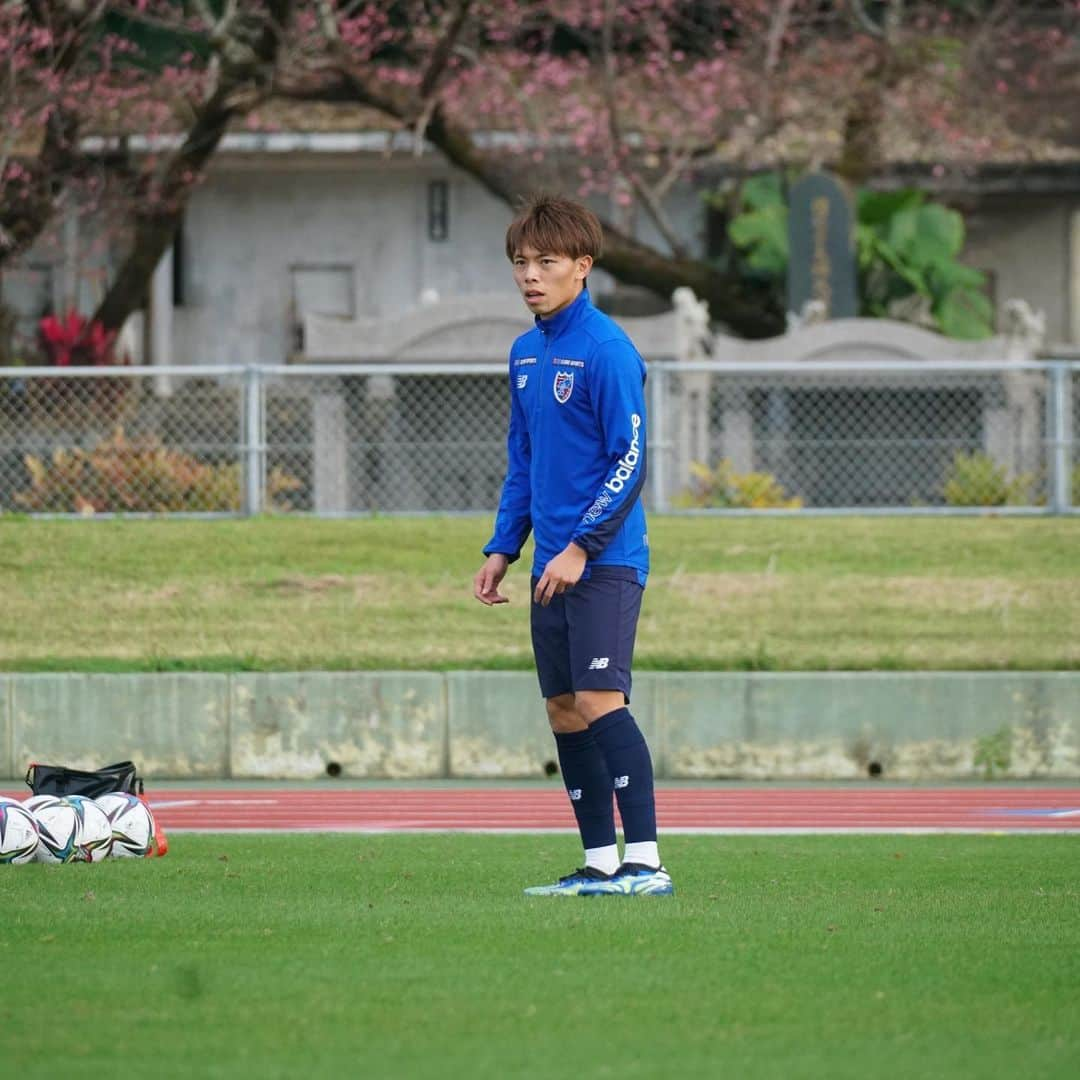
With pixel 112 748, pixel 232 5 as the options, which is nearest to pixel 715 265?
pixel 232 5

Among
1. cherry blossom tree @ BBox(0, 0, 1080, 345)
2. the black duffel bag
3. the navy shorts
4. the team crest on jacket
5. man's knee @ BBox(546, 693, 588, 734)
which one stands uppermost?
cherry blossom tree @ BBox(0, 0, 1080, 345)

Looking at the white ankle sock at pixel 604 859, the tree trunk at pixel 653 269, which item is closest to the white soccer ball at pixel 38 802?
the white ankle sock at pixel 604 859

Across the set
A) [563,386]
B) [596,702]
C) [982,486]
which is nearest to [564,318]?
[563,386]

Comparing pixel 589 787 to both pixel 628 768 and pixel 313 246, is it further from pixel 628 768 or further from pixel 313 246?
pixel 313 246

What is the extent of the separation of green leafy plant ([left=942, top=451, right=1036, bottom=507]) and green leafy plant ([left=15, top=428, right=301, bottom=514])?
542 centimetres

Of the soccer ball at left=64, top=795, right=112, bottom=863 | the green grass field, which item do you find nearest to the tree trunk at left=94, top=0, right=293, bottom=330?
the green grass field

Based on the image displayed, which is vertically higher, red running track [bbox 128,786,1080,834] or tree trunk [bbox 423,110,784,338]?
tree trunk [bbox 423,110,784,338]

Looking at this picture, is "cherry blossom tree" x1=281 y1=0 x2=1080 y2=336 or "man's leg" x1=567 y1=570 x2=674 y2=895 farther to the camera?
"cherry blossom tree" x1=281 y1=0 x2=1080 y2=336

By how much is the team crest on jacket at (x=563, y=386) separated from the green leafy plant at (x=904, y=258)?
20574 mm

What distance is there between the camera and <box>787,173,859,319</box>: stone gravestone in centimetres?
2539

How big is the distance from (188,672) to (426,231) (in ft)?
59.0

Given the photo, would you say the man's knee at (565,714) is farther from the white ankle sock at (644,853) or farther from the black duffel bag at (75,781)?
the black duffel bag at (75,781)

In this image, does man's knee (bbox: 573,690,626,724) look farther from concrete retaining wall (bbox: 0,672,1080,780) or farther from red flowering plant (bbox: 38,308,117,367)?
red flowering plant (bbox: 38,308,117,367)

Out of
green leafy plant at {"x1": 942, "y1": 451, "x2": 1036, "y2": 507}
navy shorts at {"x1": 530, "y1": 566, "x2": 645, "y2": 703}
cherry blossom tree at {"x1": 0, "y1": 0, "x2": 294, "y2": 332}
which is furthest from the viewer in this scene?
cherry blossom tree at {"x1": 0, "y1": 0, "x2": 294, "y2": 332}
